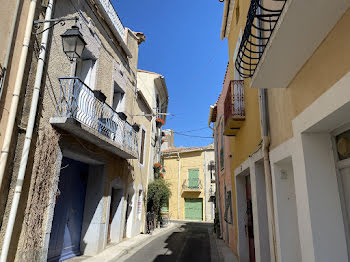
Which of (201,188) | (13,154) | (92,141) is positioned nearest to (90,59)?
(92,141)

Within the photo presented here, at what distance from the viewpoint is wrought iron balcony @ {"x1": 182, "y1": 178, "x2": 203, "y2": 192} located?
2702 centimetres

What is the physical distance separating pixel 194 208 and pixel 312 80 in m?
25.9

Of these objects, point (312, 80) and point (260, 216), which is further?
point (260, 216)

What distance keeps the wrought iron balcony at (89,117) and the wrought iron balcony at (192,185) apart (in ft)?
61.4

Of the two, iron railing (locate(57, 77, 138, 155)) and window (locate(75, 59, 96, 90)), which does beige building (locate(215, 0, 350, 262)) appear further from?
window (locate(75, 59, 96, 90))

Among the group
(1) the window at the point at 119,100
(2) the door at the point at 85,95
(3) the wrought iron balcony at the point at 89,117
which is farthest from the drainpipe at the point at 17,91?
(1) the window at the point at 119,100

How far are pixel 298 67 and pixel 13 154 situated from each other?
4993 millimetres

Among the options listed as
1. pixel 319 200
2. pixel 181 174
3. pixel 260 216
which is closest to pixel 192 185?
pixel 181 174

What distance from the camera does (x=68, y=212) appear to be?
7.39 m

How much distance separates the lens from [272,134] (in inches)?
165

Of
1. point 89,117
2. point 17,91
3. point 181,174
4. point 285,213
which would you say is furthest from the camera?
point 181,174

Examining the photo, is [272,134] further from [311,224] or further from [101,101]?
[101,101]

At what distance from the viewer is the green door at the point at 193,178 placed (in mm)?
27438

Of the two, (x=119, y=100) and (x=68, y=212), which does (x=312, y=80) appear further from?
(x=119, y=100)
